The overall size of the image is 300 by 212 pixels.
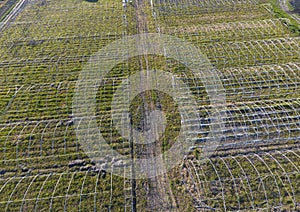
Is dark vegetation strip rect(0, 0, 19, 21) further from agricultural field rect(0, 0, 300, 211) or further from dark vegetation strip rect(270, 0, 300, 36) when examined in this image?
dark vegetation strip rect(270, 0, 300, 36)

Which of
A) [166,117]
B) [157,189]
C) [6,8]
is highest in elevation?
[6,8]

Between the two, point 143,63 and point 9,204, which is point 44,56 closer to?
point 143,63

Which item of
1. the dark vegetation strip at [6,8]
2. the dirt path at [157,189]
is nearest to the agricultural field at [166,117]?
the dirt path at [157,189]

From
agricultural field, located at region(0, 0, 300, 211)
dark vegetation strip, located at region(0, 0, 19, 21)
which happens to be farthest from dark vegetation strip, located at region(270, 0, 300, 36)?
dark vegetation strip, located at region(0, 0, 19, 21)

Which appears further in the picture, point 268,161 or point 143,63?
point 143,63

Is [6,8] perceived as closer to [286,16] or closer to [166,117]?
[166,117]

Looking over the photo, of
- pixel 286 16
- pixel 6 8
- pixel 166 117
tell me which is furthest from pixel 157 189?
pixel 6 8

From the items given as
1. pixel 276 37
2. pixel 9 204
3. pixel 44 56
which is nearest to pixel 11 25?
pixel 44 56

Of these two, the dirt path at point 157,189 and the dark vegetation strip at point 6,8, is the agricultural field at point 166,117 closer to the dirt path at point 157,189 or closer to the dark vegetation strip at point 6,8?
the dirt path at point 157,189
